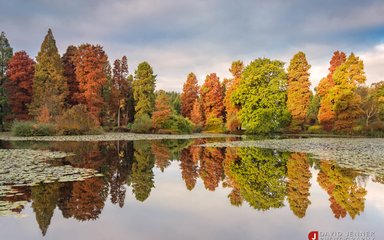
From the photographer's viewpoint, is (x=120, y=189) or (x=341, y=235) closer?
(x=341, y=235)

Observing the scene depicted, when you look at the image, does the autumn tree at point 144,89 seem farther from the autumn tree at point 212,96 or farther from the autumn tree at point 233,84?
the autumn tree at point 233,84

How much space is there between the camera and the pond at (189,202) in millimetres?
5578

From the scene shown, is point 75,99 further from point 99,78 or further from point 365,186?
point 365,186

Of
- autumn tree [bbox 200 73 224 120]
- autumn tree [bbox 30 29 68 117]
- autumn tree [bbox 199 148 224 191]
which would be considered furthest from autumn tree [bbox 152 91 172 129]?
autumn tree [bbox 199 148 224 191]

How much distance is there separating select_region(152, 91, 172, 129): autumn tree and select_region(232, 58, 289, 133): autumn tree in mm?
9605

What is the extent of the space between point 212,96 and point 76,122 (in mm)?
27626

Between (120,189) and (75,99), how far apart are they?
3486cm

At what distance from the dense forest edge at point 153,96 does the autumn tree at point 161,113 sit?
0.04ft

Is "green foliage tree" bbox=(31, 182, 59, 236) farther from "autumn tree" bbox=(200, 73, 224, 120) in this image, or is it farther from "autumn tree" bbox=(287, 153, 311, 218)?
"autumn tree" bbox=(200, 73, 224, 120)

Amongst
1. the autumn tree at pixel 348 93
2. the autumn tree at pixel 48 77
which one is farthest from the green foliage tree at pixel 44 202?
the autumn tree at pixel 348 93

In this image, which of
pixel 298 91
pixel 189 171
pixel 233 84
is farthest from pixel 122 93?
pixel 189 171

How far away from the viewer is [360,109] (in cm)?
3672

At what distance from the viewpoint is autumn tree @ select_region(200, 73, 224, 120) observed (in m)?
53.8

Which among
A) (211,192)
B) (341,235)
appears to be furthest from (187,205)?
(341,235)
